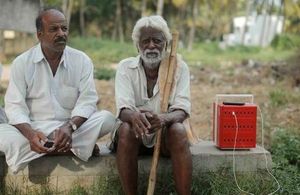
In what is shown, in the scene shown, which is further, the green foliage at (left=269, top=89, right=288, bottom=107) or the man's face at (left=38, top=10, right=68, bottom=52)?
the green foliage at (left=269, top=89, right=288, bottom=107)

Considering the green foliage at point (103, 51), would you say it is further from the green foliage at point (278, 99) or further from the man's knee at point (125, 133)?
the man's knee at point (125, 133)

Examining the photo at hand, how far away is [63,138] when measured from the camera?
10.8 feet

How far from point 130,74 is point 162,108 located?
1.22 feet

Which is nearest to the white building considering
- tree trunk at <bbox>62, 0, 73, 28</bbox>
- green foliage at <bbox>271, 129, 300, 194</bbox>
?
tree trunk at <bbox>62, 0, 73, 28</bbox>

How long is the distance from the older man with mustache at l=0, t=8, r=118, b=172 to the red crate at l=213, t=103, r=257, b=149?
0.88m

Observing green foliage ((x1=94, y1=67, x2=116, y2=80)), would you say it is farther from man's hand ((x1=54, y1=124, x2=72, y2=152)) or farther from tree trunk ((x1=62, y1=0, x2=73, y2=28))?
man's hand ((x1=54, y1=124, x2=72, y2=152))

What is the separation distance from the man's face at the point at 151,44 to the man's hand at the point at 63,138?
80cm

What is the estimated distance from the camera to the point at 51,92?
141 inches

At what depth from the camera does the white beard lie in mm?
3488

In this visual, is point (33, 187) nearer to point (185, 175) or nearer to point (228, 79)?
point (185, 175)

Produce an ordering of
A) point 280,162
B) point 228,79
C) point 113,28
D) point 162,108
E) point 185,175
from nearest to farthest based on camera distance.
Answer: point 185,175 < point 162,108 < point 280,162 < point 228,79 < point 113,28

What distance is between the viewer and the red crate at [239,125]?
150 inches

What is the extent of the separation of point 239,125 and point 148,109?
791 mm

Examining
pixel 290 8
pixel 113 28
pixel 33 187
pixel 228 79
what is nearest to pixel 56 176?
pixel 33 187
